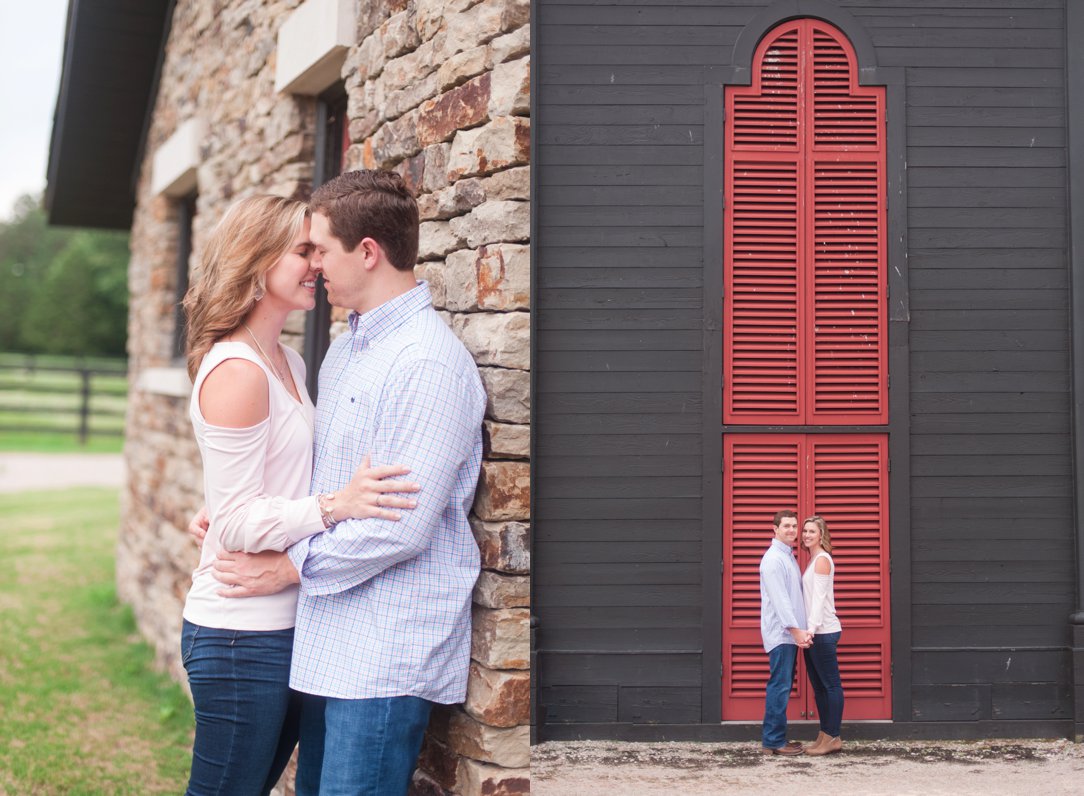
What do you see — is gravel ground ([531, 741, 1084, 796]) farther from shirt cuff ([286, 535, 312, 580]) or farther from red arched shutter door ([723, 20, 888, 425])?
shirt cuff ([286, 535, 312, 580])

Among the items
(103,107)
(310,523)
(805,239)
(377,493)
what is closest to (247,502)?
(310,523)

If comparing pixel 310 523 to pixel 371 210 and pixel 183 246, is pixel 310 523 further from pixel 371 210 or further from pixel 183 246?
pixel 183 246

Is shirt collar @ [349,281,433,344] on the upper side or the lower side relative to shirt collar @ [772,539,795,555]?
upper

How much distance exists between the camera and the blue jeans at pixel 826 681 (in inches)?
164

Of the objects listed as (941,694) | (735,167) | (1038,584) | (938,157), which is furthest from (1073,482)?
(735,167)

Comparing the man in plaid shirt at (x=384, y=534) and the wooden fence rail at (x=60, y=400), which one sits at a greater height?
the wooden fence rail at (x=60, y=400)

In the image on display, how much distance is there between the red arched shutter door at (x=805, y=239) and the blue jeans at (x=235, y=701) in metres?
2.71

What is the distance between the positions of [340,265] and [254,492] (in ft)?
1.89

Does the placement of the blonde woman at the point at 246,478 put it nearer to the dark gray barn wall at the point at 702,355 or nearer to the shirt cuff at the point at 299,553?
the shirt cuff at the point at 299,553

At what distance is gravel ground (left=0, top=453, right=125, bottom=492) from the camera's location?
52.1ft

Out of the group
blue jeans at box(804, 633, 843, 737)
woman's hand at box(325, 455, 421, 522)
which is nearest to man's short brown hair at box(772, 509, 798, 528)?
blue jeans at box(804, 633, 843, 737)

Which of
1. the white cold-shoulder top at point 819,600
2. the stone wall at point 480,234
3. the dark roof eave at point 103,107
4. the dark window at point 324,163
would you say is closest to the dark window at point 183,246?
the dark roof eave at point 103,107

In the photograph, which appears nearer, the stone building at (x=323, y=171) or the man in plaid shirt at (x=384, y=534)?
the man in plaid shirt at (x=384, y=534)

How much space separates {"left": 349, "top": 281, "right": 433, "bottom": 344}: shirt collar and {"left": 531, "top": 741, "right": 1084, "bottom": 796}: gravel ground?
2.41m
